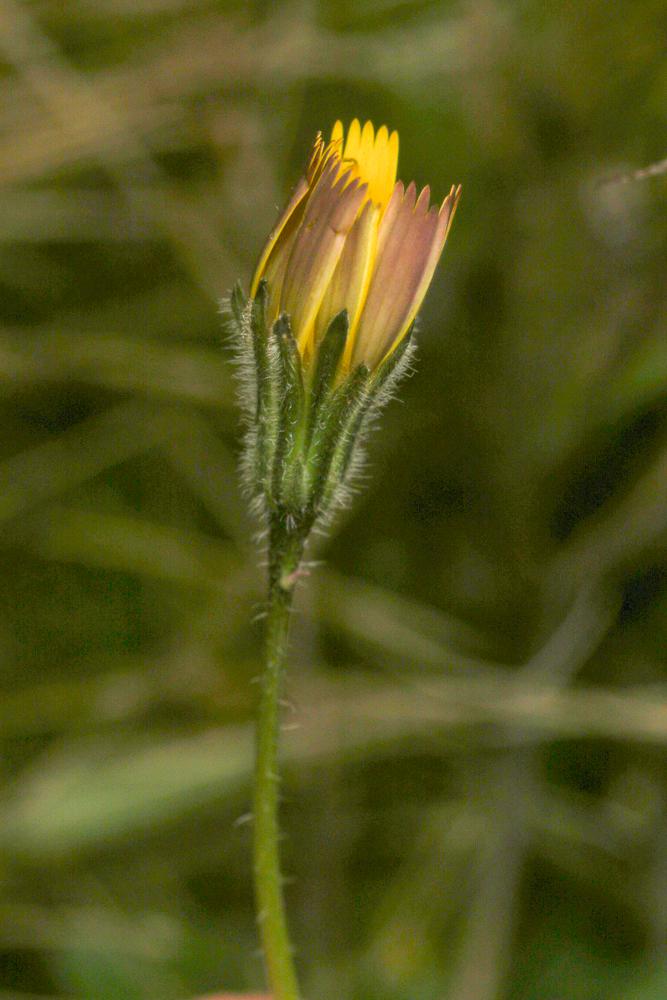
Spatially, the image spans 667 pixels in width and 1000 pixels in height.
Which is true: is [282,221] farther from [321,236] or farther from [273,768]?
[273,768]

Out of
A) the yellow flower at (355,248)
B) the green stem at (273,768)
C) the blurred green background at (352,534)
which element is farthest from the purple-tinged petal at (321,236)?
the blurred green background at (352,534)

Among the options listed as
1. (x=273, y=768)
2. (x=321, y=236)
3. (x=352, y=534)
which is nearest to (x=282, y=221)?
(x=321, y=236)

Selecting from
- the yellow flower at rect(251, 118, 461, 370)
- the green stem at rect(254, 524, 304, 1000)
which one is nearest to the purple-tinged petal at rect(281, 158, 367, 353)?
the yellow flower at rect(251, 118, 461, 370)

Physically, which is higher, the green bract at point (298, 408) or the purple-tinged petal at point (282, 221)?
the purple-tinged petal at point (282, 221)

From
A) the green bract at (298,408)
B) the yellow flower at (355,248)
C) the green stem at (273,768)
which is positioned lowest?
the green stem at (273,768)

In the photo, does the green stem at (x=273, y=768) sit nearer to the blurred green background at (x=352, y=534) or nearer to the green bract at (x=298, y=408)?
the green bract at (x=298, y=408)

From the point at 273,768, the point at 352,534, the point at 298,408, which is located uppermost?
the point at 352,534
